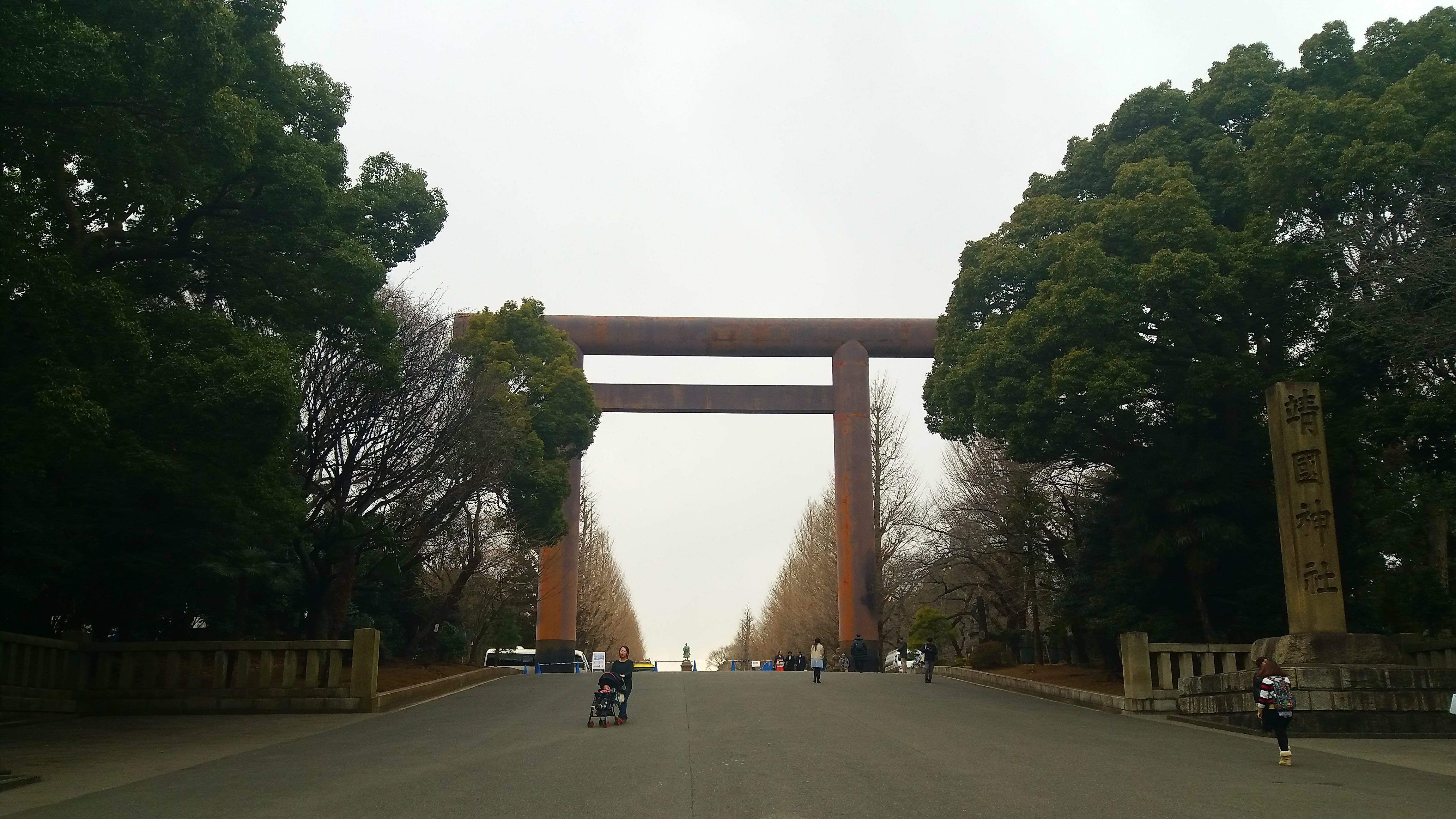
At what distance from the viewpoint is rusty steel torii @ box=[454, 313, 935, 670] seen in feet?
110

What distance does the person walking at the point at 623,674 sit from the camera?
1500 cm

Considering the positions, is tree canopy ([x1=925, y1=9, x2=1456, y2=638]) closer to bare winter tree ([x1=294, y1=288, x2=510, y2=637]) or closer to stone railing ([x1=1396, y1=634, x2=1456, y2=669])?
stone railing ([x1=1396, y1=634, x2=1456, y2=669])

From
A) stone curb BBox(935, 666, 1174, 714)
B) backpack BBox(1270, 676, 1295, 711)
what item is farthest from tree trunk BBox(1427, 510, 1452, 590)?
backpack BBox(1270, 676, 1295, 711)

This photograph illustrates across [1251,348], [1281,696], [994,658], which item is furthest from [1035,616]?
[1281,696]

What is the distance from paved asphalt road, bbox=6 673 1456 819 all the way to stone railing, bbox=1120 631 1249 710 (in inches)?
31.3

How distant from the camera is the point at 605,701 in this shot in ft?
48.0

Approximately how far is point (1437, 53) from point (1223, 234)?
187 inches

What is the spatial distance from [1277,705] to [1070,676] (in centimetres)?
1141

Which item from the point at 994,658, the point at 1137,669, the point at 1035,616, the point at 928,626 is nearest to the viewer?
the point at 1137,669

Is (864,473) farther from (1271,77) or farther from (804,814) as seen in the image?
(804,814)

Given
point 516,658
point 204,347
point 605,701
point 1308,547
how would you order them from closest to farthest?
1. point 204,347
2. point 605,701
3. point 1308,547
4. point 516,658

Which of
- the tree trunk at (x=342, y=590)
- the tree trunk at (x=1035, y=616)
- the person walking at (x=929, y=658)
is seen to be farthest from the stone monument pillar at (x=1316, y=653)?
the tree trunk at (x=342, y=590)

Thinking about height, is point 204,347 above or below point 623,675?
above

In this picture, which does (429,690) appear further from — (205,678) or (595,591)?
(595,591)
